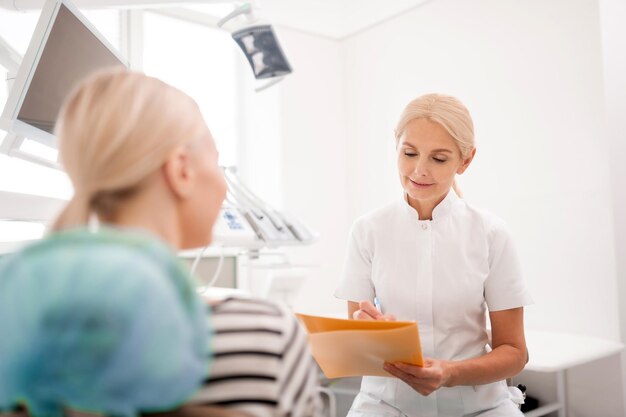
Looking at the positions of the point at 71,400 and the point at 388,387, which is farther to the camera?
the point at 388,387

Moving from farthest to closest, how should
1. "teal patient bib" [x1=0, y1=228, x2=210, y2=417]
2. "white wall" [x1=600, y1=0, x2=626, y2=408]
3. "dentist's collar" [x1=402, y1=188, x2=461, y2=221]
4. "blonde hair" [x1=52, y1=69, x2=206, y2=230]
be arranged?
1. "white wall" [x1=600, y1=0, x2=626, y2=408]
2. "dentist's collar" [x1=402, y1=188, x2=461, y2=221]
3. "blonde hair" [x1=52, y1=69, x2=206, y2=230]
4. "teal patient bib" [x1=0, y1=228, x2=210, y2=417]

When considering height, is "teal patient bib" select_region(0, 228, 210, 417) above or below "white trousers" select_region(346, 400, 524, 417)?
above

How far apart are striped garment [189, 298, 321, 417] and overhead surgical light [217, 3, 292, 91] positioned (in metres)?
1.14

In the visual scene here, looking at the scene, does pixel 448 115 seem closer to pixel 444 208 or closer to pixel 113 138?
pixel 444 208

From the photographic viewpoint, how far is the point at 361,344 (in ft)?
3.30

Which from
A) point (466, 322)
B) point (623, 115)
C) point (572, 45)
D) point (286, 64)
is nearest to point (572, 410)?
point (623, 115)

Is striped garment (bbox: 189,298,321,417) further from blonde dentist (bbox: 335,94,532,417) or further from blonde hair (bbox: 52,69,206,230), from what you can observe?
blonde dentist (bbox: 335,94,532,417)

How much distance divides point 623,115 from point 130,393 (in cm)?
234

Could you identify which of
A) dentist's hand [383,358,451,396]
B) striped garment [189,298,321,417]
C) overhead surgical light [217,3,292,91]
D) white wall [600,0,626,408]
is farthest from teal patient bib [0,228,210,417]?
white wall [600,0,626,408]

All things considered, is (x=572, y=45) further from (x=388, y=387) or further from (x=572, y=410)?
(x=388, y=387)

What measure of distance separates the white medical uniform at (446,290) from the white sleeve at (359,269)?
1 cm

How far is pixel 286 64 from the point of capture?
1.57 m

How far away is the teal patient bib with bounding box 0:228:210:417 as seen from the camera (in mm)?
355

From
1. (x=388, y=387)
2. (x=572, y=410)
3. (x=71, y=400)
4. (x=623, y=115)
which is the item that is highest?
(x=623, y=115)
